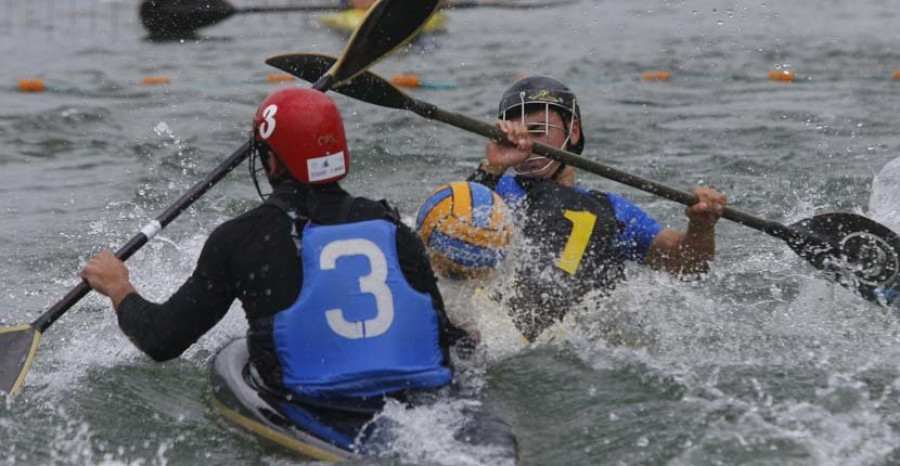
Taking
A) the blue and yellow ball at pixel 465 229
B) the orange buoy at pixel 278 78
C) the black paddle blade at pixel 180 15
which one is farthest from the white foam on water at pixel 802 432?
the black paddle blade at pixel 180 15

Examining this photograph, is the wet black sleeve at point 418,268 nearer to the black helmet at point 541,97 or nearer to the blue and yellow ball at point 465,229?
the blue and yellow ball at point 465,229

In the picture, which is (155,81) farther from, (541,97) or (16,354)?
(16,354)

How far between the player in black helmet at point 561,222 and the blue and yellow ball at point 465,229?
405 millimetres

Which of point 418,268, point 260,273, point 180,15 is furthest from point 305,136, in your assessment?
point 180,15

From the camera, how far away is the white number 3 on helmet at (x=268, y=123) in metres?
4.76

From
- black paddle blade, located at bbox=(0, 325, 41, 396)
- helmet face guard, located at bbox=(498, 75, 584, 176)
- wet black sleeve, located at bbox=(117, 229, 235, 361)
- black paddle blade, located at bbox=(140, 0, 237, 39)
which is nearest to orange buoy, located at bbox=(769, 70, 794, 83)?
black paddle blade, located at bbox=(140, 0, 237, 39)

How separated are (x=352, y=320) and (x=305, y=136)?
700mm

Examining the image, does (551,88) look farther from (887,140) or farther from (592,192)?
(887,140)

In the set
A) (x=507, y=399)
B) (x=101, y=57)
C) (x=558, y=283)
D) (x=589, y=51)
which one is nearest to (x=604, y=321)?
(x=558, y=283)

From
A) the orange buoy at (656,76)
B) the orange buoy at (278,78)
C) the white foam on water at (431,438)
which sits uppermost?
the white foam on water at (431,438)

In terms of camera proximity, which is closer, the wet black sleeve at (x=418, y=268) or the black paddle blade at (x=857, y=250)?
the wet black sleeve at (x=418, y=268)

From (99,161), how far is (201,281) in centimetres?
720

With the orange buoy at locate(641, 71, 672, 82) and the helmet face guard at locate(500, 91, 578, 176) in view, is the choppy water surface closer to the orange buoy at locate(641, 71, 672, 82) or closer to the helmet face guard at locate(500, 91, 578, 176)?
the orange buoy at locate(641, 71, 672, 82)

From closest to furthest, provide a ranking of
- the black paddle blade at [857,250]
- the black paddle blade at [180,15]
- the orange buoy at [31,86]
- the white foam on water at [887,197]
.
Answer: 1. the black paddle blade at [857,250]
2. the white foam on water at [887,197]
3. the orange buoy at [31,86]
4. the black paddle blade at [180,15]
